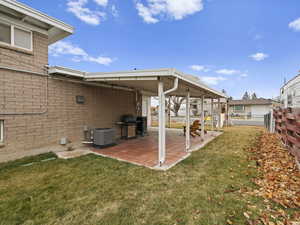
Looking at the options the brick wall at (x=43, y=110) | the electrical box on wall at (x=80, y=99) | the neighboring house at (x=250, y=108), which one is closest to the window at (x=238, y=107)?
the neighboring house at (x=250, y=108)

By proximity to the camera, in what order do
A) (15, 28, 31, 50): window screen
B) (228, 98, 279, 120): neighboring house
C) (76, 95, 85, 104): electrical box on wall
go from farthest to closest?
(228, 98, 279, 120): neighboring house < (76, 95, 85, 104): electrical box on wall < (15, 28, 31, 50): window screen

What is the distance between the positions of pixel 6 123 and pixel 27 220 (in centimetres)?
320

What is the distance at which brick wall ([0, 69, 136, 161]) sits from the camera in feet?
13.5

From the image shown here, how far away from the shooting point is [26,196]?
264 cm

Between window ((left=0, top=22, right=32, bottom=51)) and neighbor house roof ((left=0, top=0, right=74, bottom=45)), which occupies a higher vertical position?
neighbor house roof ((left=0, top=0, right=74, bottom=45))

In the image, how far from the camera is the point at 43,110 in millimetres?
4789

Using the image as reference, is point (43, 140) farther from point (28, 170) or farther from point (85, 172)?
point (85, 172)

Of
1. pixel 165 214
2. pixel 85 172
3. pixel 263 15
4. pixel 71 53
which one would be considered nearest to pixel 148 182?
pixel 165 214

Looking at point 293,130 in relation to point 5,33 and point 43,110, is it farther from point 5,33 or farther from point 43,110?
point 5,33

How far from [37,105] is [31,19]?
2577 mm

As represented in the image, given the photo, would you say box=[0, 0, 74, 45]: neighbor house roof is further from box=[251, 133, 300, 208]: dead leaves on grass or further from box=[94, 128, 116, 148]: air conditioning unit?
box=[251, 133, 300, 208]: dead leaves on grass

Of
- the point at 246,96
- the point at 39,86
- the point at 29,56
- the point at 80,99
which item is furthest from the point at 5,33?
the point at 246,96

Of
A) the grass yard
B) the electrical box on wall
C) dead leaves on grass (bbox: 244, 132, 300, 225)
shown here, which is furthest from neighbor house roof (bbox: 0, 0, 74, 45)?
dead leaves on grass (bbox: 244, 132, 300, 225)

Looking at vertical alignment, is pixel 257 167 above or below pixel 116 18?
below
